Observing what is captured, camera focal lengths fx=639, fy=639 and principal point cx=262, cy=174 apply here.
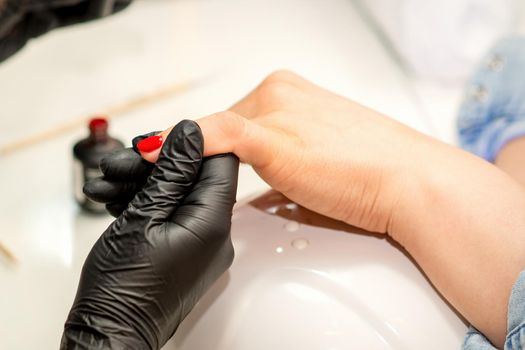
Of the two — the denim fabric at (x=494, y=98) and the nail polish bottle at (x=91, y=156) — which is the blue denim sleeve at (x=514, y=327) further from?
the nail polish bottle at (x=91, y=156)

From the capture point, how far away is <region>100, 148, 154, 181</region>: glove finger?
2.60ft

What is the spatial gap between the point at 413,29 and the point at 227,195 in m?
1.01

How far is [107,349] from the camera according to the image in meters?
0.69

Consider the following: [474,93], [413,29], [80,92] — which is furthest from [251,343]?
[413,29]

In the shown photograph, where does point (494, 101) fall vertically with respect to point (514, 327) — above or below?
above

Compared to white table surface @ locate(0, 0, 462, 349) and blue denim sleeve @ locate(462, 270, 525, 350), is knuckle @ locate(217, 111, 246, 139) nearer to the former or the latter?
white table surface @ locate(0, 0, 462, 349)

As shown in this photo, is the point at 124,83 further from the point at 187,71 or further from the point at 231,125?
the point at 231,125

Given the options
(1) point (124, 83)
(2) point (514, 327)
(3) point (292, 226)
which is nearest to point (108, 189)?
(3) point (292, 226)

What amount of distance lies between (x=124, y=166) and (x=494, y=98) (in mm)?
839

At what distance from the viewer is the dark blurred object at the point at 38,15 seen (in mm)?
1007

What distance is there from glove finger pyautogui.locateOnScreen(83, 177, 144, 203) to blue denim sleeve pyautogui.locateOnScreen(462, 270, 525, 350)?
47 cm

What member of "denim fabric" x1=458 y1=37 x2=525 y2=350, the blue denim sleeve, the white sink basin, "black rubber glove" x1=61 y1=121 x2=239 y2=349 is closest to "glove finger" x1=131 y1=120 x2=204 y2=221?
"black rubber glove" x1=61 y1=121 x2=239 y2=349

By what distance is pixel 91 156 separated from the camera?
117 cm

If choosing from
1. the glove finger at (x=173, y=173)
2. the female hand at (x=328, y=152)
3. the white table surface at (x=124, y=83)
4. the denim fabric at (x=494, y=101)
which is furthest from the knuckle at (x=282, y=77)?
the denim fabric at (x=494, y=101)
